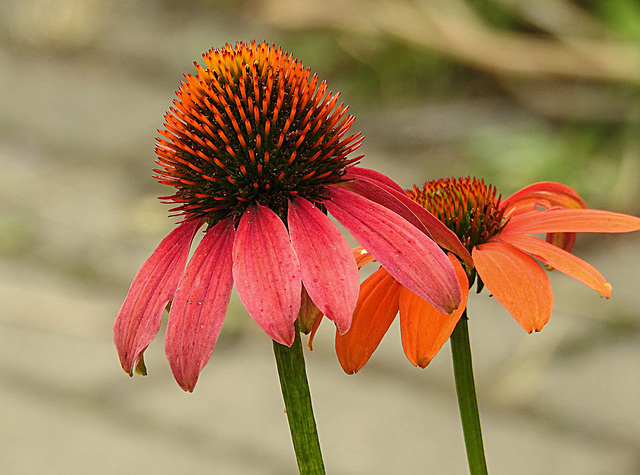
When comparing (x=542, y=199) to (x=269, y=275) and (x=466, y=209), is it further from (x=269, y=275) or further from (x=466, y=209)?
(x=269, y=275)

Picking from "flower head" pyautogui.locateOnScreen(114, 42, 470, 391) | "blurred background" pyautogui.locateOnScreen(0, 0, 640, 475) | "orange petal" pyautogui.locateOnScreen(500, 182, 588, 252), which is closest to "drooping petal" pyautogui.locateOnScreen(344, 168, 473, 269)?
"flower head" pyautogui.locateOnScreen(114, 42, 470, 391)

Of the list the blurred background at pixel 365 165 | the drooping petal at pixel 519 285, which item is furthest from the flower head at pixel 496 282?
the blurred background at pixel 365 165

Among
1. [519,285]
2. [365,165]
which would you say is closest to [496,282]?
[519,285]

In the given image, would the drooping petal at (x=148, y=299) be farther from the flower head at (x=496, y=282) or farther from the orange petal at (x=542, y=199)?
the orange petal at (x=542, y=199)

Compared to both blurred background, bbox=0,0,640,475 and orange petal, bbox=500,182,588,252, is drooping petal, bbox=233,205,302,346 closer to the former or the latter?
orange petal, bbox=500,182,588,252

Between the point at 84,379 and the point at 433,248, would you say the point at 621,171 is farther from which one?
the point at 433,248

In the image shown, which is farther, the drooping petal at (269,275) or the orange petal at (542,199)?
the orange petal at (542,199)
